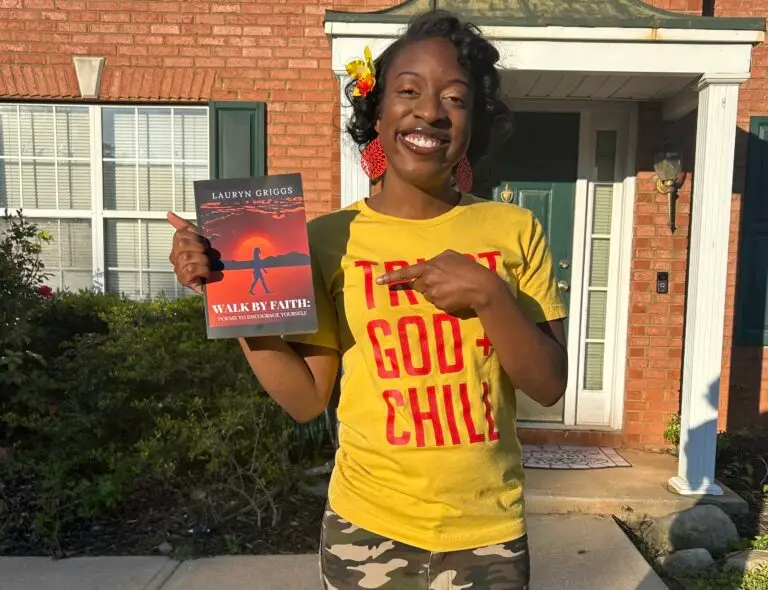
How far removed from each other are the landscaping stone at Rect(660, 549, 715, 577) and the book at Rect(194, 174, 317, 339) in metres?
2.87

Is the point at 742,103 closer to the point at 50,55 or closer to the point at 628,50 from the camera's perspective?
the point at 628,50

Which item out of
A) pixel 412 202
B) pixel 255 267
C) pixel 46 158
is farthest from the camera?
pixel 46 158

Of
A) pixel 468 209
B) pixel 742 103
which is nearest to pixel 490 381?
pixel 468 209

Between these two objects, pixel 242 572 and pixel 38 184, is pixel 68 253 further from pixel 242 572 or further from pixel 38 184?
pixel 242 572

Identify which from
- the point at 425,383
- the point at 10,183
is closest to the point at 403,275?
the point at 425,383

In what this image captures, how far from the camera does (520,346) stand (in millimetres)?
1206

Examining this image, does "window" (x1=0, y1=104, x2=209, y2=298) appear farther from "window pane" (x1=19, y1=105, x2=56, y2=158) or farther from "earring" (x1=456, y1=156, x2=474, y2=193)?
"earring" (x1=456, y1=156, x2=474, y2=193)

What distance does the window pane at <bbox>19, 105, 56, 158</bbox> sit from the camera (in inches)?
183

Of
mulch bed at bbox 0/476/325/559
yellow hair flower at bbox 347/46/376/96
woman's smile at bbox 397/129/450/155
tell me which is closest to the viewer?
woman's smile at bbox 397/129/450/155

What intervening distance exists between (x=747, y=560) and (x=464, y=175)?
286 centimetres

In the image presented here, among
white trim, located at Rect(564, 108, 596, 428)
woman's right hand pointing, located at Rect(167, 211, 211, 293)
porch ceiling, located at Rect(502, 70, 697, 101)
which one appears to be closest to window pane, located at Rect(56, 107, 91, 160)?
→ porch ceiling, located at Rect(502, 70, 697, 101)

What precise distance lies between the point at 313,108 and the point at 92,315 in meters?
2.18

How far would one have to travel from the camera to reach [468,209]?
139 centimetres

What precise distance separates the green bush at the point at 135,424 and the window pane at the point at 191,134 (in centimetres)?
142
